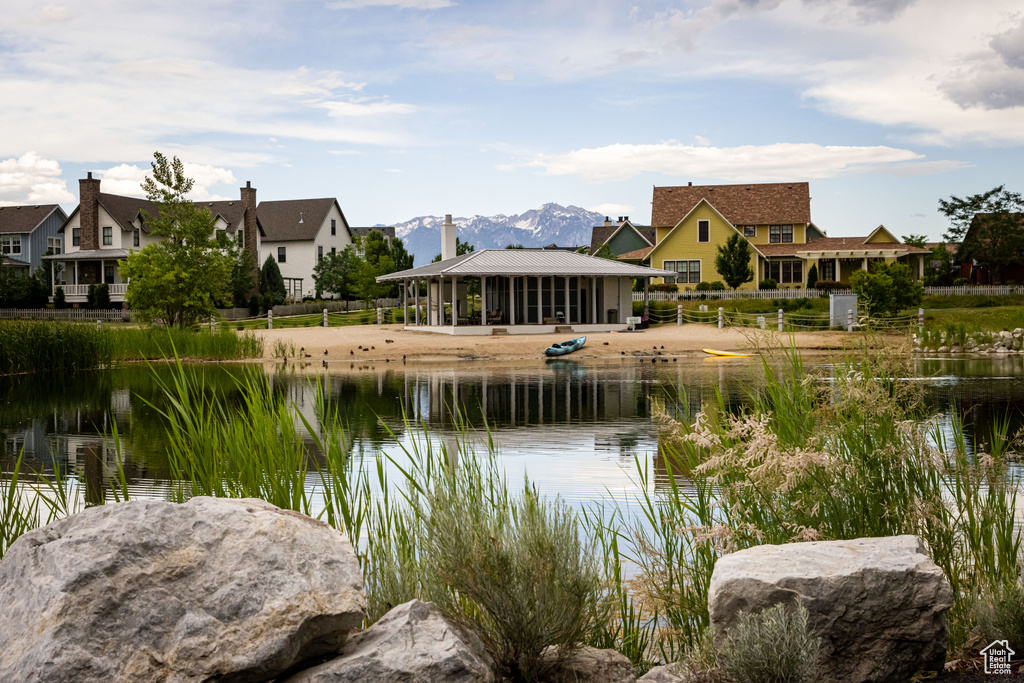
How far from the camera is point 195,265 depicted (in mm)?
39094

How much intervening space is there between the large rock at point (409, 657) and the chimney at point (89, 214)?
66.5m

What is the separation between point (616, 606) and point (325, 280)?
62.1m

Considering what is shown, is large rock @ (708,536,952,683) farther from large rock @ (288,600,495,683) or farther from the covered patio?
the covered patio

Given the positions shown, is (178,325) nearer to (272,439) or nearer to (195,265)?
(195,265)

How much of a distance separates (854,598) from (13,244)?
247 ft

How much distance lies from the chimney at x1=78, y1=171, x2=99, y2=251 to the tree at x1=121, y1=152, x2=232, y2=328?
24887 millimetres

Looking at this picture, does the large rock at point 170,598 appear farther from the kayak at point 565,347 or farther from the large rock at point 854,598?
the kayak at point 565,347

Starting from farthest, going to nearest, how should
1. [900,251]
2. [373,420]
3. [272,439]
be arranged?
[900,251], [373,420], [272,439]

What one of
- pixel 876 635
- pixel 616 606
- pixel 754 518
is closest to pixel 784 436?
pixel 754 518

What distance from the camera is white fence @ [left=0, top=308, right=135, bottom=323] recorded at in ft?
177

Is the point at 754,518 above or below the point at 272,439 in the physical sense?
below

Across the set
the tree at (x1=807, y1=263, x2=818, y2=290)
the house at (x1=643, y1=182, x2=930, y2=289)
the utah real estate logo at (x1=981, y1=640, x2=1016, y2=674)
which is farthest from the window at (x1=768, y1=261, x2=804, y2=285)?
the utah real estate logo at (x1=981, y1=640, x2=1016, y2=674)

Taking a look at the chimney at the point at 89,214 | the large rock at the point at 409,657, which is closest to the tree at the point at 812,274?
the chimney at the point at 89,214

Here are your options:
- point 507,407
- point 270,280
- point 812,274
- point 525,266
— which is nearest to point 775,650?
point 507,407
